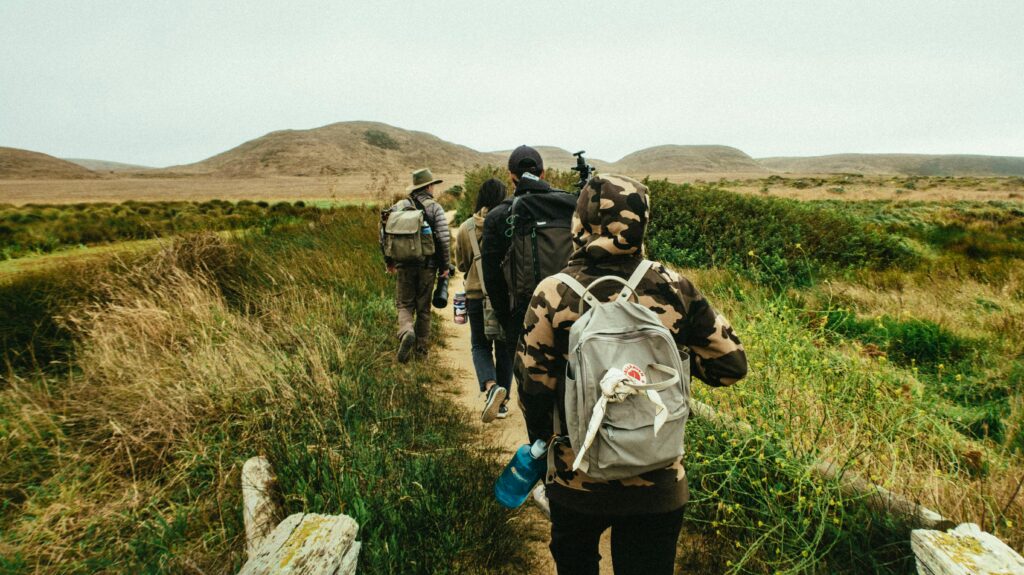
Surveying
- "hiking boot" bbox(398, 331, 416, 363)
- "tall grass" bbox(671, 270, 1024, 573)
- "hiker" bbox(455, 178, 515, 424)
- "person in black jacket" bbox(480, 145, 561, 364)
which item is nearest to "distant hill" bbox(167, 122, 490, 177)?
"hiking boot" bbox(398, 331, 416, 363)

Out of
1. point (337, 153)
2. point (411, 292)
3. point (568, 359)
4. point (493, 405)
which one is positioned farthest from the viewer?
point (337, 153)

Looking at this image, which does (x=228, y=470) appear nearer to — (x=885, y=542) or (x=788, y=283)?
(x=885, y=542)

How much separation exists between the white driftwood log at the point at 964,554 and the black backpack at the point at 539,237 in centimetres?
181

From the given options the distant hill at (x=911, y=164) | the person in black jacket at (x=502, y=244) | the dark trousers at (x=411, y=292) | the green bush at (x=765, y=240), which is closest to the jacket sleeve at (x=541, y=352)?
the person in black jacket at (x=502, y=244)

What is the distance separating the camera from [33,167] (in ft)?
309

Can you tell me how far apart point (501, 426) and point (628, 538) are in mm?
2651

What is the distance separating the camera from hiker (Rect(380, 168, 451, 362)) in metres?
4.75

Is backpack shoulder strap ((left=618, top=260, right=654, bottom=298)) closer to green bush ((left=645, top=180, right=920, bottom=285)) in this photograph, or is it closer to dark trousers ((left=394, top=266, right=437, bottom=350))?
dark trousers ((left=394, top=266, right=437, bottom=350))

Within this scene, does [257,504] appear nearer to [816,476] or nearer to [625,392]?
[625,392]

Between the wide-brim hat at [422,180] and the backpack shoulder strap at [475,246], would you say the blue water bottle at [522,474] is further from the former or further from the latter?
the wide-brim hat at [422,180]

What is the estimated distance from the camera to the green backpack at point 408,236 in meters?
4.72

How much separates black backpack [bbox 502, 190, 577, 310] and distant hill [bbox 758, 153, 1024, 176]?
178047 mm

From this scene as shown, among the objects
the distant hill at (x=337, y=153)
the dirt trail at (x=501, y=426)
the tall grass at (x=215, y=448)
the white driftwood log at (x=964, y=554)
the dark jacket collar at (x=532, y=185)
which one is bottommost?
the dirt trail at (x=501, y=426)

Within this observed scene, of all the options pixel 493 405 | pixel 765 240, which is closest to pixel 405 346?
pixel 493 405
